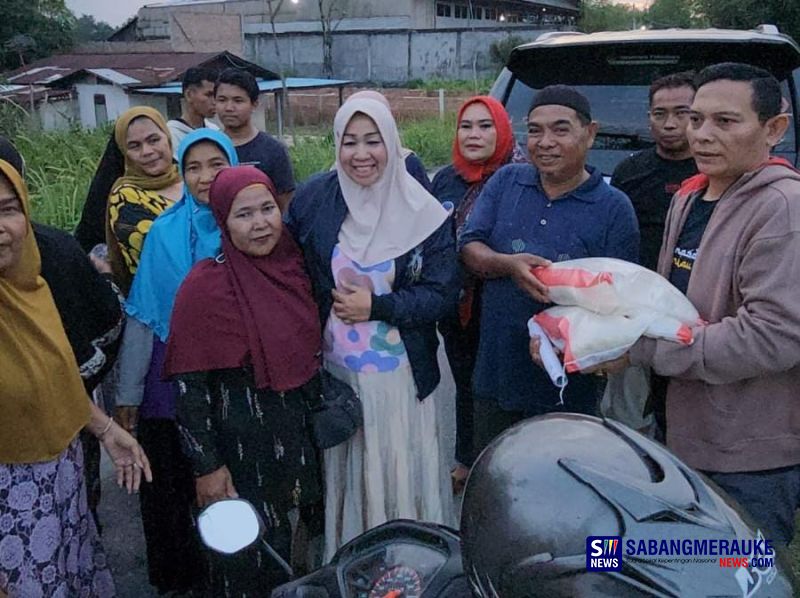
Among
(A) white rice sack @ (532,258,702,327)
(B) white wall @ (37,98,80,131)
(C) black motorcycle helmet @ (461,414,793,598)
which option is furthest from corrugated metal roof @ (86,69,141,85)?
(C) black motorcycle helmet @ (461,414,793,598)

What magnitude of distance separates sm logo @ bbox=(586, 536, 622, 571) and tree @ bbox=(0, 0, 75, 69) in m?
29.6

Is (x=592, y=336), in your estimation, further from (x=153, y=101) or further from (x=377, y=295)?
(x=153, y=101)

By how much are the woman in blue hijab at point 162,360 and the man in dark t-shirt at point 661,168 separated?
169 cm

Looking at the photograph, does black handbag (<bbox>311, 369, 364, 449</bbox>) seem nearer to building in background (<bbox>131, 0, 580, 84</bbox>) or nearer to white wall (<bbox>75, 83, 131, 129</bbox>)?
white wall (<bbox>75, 83, 131, 129</bbox>)

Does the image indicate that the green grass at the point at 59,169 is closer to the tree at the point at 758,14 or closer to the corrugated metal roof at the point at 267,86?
the corrugated metal roof at the point at 267,86

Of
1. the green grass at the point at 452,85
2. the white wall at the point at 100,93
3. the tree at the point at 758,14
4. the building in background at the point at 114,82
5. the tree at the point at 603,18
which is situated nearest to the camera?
the tree at the point at 758,14

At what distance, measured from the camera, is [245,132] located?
4211 mm

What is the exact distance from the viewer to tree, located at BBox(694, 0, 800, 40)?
1748 cm

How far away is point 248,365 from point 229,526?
3.01 ft

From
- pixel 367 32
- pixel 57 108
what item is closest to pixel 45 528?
pixel 57 108

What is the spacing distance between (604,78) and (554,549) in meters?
3.19

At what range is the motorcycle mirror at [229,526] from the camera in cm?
147

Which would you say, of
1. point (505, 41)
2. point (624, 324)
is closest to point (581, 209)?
point (624, 324)

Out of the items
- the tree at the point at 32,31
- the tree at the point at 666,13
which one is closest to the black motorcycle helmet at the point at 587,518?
the tree at the point at 32,31
